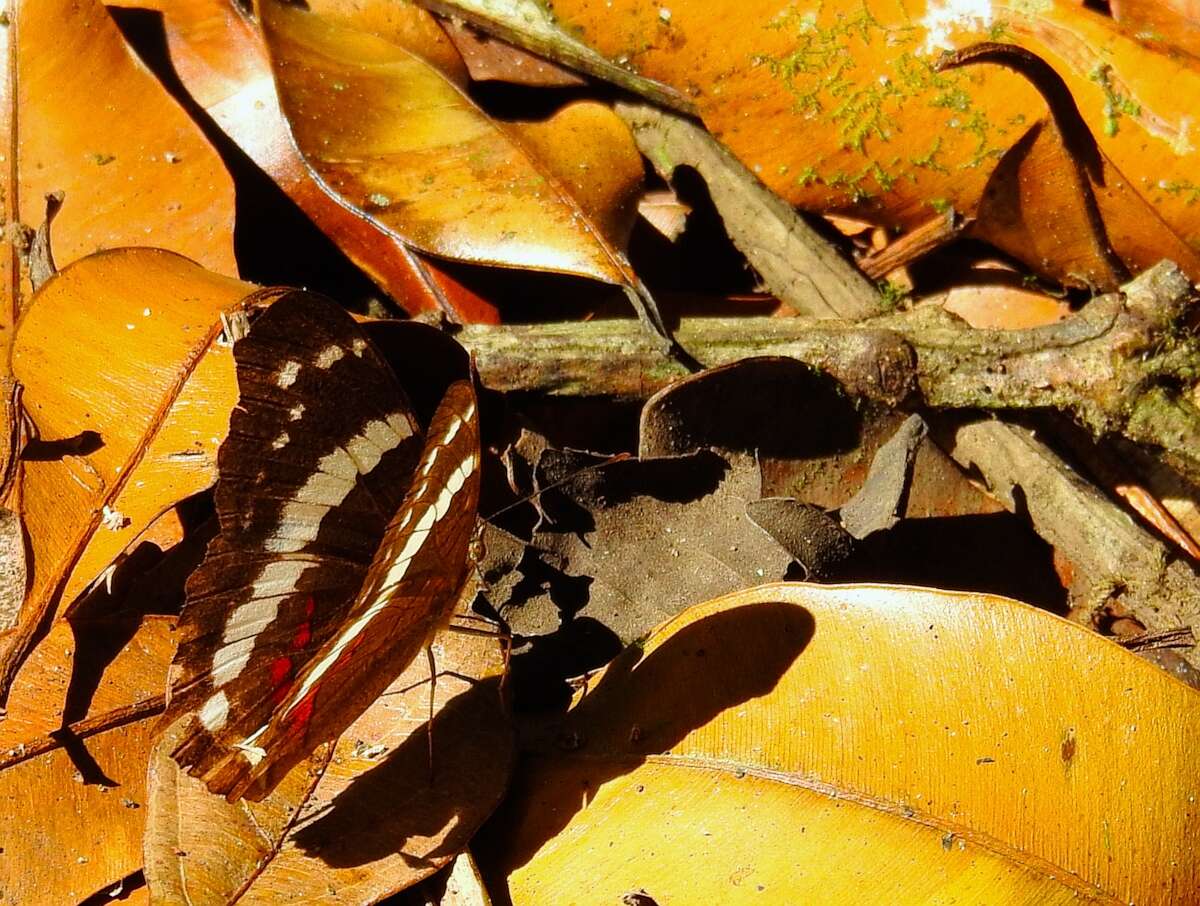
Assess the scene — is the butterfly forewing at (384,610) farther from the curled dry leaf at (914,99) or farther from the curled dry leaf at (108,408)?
the curled dry leaf at (914,99)

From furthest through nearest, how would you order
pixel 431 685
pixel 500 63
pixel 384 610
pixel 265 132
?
pixel 500 63, pixel 265 132, pixel 431 685, pixel 384 610

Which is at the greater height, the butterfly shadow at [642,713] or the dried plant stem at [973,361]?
the dried plant stem at [973,361]

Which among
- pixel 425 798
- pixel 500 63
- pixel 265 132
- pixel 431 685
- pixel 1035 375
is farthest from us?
pixel 500 63

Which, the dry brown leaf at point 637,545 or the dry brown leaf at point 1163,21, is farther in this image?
the dry brown leaf at point 1163,21

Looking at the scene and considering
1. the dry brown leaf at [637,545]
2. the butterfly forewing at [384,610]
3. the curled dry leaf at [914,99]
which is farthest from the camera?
the curled dry leaf at [914,99]

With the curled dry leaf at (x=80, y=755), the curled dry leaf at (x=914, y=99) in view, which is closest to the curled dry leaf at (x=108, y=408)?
the curled dry leaf at (x=80, y=755)

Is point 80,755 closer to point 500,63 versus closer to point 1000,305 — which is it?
point 500,63

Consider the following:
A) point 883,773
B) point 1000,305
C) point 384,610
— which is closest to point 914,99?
point 1000,305
